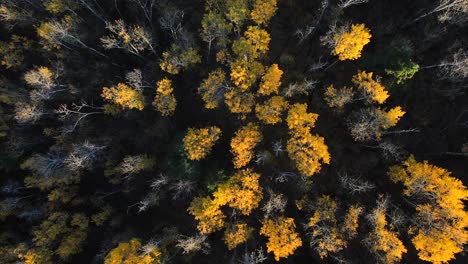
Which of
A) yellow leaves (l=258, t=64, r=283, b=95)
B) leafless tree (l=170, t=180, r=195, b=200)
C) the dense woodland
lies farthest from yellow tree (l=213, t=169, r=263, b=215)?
yellow leaves (l=258, t=64, r=283, b=95)

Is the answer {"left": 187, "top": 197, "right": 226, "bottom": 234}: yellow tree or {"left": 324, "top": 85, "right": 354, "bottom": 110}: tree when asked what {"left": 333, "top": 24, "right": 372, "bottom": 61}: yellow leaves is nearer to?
{"left": 324, "top": 85, "right": 354, "bottom": 110}: tree

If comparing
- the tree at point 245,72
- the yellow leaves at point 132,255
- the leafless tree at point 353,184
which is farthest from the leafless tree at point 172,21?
the leafless tree at point 353,184

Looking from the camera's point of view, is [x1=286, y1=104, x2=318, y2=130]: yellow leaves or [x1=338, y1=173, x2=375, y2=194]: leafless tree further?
Result: [x1=338, y1=173, x2=375, y2=194]: leafless tree

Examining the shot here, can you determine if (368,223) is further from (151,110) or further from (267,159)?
(151,110)

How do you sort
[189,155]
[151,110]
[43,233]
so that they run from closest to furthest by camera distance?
[189,155] < [43,233] < [151,110]

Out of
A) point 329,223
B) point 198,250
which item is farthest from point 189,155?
point 329,223

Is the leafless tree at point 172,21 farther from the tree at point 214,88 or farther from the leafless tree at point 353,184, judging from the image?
the leafless tree at point 353,184

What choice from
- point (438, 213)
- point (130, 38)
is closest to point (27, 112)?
point (130, 38)
